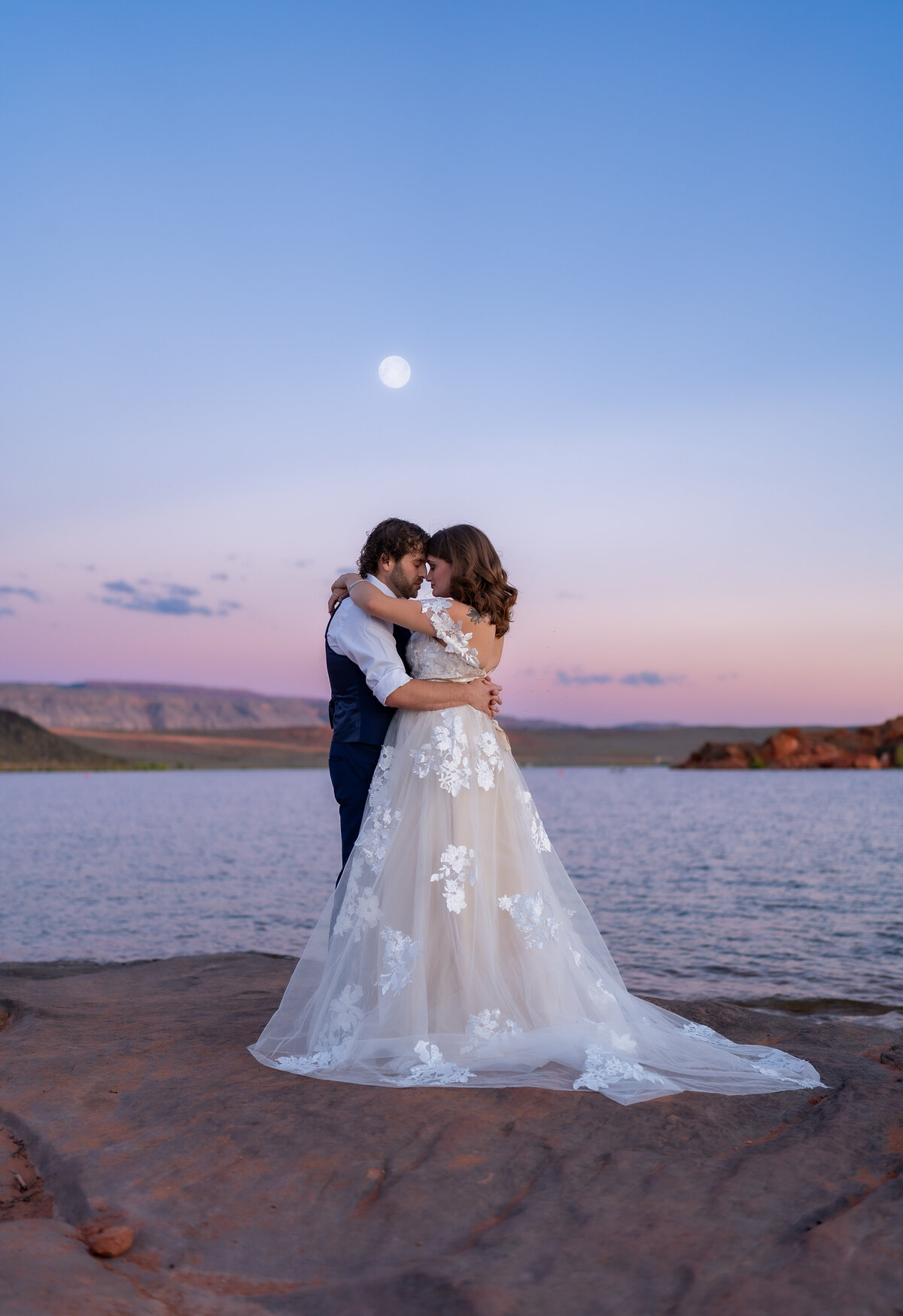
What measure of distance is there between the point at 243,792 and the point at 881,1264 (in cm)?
7177

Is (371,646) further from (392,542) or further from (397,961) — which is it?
(397,961)

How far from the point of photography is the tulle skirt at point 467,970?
4480 mm

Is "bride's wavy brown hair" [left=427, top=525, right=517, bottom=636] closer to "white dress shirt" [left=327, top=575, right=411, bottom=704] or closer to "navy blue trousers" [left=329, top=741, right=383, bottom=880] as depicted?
"white dress shirt" [left=327, top=575, right=411, bottom=704]

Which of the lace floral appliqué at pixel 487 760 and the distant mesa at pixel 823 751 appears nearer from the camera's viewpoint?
the lace floral appliqué at pixel 487 760

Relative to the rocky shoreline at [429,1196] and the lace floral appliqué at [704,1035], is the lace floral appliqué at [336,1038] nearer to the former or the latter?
the rocky shoreline at [429,1196]

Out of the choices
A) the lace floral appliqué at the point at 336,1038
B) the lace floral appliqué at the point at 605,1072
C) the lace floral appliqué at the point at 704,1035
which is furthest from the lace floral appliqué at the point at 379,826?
the lace floral appliqué at the point at 704,1035

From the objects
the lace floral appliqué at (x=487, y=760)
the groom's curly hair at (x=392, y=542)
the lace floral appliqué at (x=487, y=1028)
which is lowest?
the lace floral appliqué at (x=487, y=1028)

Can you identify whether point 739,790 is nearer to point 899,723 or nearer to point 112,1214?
point 899,723

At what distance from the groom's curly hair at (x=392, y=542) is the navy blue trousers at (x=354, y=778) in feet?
3.46

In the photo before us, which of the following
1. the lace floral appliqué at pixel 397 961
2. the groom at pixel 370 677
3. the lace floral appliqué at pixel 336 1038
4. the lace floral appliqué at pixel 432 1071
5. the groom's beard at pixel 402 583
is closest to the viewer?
the lace floral appliqué at pixel 432 1071

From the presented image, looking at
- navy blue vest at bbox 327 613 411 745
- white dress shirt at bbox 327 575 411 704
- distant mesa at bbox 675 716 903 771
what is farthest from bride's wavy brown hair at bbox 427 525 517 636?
distant mesa at bbox 675 716 903 771

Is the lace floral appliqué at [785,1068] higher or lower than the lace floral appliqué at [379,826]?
lower

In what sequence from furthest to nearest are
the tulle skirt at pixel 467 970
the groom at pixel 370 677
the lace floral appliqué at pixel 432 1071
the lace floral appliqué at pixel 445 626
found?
the groom at pixel 370 677 → the lace floral appliqué at pixel 445 626 → the tulle skirt at pixel 467 970 → the lace floral appliqué at pixel 432 1071

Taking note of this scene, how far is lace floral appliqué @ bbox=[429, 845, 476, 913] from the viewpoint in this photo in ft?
16.1
